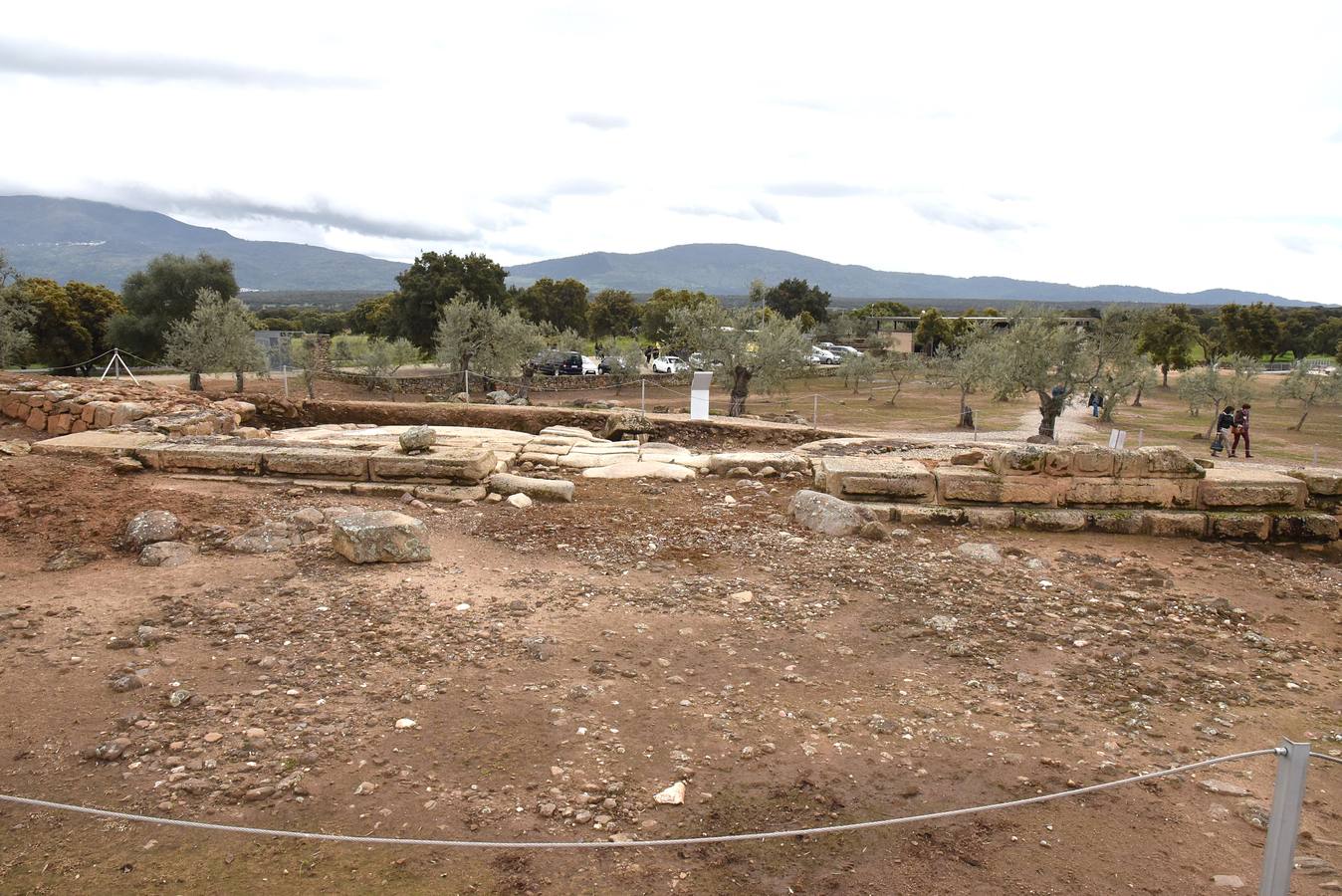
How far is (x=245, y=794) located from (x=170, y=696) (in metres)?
1.31

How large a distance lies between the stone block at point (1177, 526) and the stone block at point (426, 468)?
26.8ft

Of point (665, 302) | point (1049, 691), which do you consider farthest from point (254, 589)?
point (665, 302)

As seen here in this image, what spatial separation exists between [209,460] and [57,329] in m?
31.6

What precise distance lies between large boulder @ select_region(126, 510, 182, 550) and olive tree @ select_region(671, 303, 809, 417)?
1948cm

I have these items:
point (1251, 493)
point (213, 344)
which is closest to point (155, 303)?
point (213, 344)

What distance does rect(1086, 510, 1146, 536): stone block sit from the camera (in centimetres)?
961

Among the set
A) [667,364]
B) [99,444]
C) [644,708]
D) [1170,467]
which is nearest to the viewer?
[644,708]

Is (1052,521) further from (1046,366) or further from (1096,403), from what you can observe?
(1096,403)

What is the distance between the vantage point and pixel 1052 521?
9.62m

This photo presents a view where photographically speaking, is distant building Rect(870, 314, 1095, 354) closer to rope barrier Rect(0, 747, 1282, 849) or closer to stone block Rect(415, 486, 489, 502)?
stone block Rect(415, 486, 489, 502)

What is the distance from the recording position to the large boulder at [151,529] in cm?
776

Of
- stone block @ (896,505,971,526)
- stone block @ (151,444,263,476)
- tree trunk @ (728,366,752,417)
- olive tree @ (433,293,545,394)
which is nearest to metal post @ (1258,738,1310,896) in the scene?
stone block @ (896,505,971,526)

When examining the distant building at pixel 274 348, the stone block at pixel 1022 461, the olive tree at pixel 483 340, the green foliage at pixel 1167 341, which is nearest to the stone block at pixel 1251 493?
the stone block at pixel 1022 461

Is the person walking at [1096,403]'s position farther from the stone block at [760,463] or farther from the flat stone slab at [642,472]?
the flat stone slab at [642,472]
